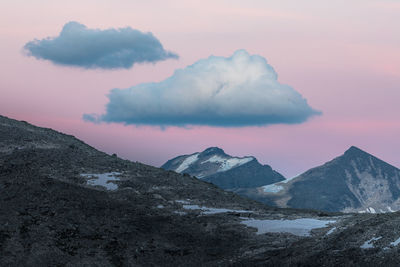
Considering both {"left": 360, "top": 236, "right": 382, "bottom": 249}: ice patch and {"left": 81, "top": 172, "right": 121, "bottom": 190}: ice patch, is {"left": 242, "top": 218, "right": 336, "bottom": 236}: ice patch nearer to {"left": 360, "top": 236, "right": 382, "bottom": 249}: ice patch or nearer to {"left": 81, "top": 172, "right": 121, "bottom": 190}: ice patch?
{"left": 360, "top": 236, "right": 382, "bottom": 249}: ice patch

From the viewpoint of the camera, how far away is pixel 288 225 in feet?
212

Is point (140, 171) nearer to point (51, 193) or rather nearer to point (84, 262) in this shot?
point (51, 193)

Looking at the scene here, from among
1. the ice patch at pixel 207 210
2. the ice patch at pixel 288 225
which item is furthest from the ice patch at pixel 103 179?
the ice patch at pixel 288 225

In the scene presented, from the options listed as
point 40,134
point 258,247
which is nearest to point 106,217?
point 258,247

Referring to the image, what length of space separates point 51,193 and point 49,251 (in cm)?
1985

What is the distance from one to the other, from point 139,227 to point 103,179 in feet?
73.6

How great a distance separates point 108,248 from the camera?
181ft

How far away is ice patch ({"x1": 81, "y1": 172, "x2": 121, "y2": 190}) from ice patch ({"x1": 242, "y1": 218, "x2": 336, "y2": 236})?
78.4 feet

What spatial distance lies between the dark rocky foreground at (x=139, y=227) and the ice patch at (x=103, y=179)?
1.31m

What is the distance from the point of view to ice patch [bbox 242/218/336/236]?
62041mm

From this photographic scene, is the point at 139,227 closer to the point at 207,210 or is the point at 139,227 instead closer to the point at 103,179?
the point at 207,210

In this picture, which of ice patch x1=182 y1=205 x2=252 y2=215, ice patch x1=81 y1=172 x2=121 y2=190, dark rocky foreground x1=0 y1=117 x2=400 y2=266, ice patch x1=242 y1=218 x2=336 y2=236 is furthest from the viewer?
ice patch x1=81 y1=172 x2=121 y2=190

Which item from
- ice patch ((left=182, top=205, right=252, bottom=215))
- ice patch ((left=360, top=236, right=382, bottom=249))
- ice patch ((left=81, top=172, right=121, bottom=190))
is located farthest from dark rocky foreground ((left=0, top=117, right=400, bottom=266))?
ice patch ((left=81, top=172, right=121, bottom=190))

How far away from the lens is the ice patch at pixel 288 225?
6204cm
